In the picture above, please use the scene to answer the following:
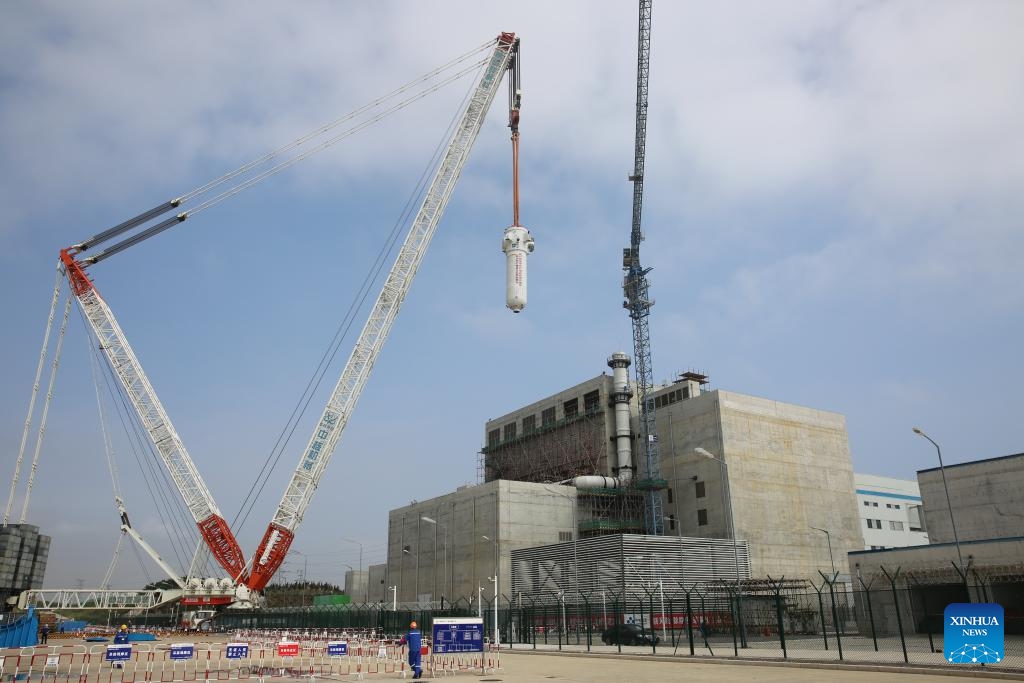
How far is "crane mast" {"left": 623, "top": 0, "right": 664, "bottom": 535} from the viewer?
294 feet

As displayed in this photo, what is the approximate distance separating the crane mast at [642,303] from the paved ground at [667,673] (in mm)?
54809

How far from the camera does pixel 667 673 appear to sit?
27.3 meters

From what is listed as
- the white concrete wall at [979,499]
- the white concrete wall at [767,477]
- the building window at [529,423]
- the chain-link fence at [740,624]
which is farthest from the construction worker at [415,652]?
the building window at [529,423]

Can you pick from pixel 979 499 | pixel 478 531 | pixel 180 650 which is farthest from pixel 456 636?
pixel 478 531

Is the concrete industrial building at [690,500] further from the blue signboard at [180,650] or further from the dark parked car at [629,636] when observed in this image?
the blue signboard at [180,650]

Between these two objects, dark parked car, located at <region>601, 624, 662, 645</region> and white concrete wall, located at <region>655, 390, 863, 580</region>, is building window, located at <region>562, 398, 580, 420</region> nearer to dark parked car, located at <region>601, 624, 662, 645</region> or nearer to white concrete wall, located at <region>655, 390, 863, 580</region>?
white concrete wall, located at <region>655, 390, 863, 580</region>

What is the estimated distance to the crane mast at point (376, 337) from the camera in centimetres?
7425

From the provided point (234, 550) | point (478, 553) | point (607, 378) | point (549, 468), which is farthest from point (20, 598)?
point (607, 378)

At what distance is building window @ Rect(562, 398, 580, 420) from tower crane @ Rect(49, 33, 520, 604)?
36.5m

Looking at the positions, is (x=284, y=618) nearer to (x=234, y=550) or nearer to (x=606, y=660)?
(x=234, y=550)

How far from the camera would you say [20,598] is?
74438mm

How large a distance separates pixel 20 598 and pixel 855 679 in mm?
81009

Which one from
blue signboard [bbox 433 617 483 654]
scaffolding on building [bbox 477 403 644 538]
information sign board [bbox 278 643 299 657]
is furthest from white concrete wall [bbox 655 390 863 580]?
information sign board [bbox 278 643 299 657]

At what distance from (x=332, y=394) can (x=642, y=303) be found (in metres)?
50.0
